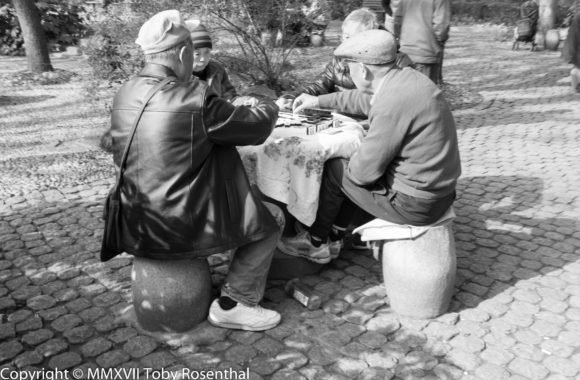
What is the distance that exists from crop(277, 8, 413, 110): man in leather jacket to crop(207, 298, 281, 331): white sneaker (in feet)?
6.26

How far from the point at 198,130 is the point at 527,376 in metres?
2.06

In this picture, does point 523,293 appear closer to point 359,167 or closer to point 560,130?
point 359,167

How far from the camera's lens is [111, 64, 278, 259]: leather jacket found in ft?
9.14

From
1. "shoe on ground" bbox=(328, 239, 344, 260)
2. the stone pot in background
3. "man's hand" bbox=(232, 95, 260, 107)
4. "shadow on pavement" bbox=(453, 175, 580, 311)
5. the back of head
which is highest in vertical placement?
the back of head

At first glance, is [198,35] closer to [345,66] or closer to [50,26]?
[345,66]

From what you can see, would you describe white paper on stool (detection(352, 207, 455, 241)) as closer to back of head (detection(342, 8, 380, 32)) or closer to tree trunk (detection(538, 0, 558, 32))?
back of head (detection(342, 8, 380, 32))

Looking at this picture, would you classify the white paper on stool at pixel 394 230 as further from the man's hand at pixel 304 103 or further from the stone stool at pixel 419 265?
the man's hand at pixel 304 103

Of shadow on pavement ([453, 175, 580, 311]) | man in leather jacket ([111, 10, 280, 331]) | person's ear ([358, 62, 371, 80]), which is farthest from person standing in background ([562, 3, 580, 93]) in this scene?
man in leather jacket ([111, 10, 280, 331])

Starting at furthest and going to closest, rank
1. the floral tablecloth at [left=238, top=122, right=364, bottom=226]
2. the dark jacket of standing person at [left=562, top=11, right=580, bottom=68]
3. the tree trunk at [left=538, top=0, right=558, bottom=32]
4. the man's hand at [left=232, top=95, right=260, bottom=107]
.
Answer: the tree trunk at [left=538, top=0, right=558, bottom=32]
the dark jacket of standing person at [left=562, top=11, right=580, bottom=68]
the man's hand at [left=232, top=95, right=260, bottom=107]
the floral tablecloth at [left=238, top=122, right=364, bottom=226]

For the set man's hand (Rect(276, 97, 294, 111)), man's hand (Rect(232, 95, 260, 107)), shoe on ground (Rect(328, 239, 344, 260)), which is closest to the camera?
man's hand (Rect(232, 95, 260, 107))

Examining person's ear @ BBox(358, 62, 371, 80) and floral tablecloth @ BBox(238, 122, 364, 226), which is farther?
floral tablecloth @ BBox(238, 122, 364, 226)

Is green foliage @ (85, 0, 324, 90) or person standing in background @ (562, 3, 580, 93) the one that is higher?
green foliage @ (85, 0, 324, 90)

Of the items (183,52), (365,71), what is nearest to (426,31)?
(365,71)

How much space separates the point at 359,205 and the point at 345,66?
6.06 ft
